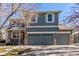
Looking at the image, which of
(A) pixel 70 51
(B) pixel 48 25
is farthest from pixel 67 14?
(A) pixel 70 51

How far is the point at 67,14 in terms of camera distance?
10.9 feet

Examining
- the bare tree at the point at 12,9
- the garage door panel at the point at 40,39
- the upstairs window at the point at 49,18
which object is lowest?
the garage door panel at the point at 40,39

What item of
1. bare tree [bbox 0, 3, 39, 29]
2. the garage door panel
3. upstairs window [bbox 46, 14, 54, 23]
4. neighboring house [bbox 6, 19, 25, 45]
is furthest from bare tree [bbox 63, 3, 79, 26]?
neighboring house [bbox 6, 19, 25, 45]

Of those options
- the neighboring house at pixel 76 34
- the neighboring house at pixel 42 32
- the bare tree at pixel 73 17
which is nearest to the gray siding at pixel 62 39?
the neighboring house at pixel 42 32

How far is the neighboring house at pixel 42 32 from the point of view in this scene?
10.8 feet

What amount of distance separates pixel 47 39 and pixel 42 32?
5.8 inches

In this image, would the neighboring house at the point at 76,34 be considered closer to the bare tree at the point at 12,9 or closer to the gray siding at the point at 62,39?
the gray siding at the point at 62,39

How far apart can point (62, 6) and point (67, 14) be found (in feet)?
0.50

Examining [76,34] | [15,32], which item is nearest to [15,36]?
[15,32]

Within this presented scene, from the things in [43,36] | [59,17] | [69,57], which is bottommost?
[69,57]

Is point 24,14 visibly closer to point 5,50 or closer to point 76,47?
point 5,50

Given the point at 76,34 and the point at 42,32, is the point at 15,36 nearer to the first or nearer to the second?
the point at 42,32

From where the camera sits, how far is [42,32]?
3314 mm

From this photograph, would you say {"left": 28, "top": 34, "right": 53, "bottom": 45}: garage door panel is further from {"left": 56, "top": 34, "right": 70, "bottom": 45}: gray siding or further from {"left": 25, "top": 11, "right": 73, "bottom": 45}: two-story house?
{"left": 56, "top": 34, "right": 70, "bottom": 45}: gray siding
